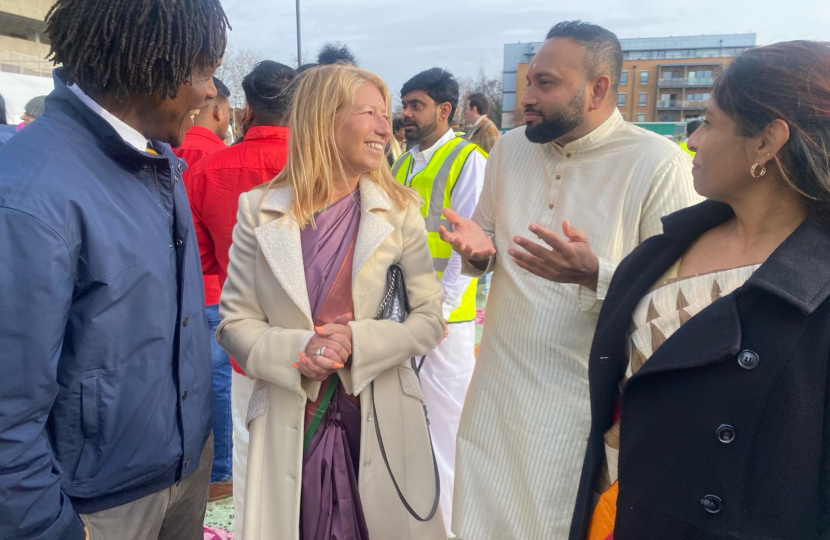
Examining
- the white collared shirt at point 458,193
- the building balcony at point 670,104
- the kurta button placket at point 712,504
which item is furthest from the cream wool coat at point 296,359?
the building balcony at point 670,104

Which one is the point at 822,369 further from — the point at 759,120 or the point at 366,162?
the point at 366,162

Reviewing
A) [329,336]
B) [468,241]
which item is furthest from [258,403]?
[468,241]

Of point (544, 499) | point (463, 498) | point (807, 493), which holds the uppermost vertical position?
point (807, 493)

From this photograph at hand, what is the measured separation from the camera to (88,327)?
1.44 m

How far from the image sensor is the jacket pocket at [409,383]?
2225 mm

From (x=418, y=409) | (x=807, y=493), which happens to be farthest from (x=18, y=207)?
(x=807, y=493)

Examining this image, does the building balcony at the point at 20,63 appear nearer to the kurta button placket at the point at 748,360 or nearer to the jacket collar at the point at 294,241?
the jacket collar at the point at 294,241

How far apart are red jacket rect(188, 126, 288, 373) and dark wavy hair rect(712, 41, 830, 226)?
7.57 ft

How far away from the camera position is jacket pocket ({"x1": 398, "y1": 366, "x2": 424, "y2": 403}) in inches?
87.6

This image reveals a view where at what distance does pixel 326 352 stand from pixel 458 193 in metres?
2.29

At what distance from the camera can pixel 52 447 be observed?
4.80 ft

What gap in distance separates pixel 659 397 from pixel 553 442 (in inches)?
34.3

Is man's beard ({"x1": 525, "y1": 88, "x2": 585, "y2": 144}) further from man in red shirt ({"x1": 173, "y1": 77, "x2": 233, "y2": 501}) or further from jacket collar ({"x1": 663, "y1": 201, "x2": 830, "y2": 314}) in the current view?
man in red shirt ({"x1": 173, "y1": 77, "x2": 233, "y2": 501})

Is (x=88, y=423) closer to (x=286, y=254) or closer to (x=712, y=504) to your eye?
(x=286, y=254)
